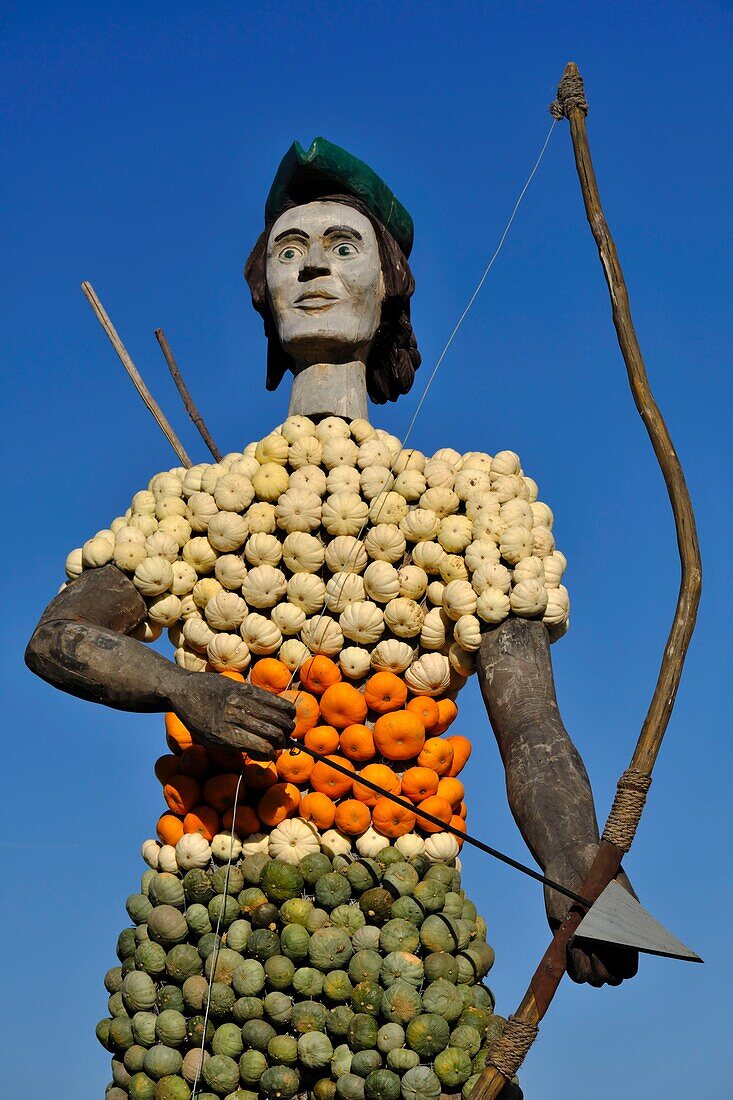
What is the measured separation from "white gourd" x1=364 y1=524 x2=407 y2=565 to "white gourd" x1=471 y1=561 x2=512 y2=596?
39cm

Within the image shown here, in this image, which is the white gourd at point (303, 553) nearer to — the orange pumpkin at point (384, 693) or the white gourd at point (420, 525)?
the white gourd at point (420, 525)

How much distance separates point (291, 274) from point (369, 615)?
195 cm

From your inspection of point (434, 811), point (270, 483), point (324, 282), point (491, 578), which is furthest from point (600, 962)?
point (324, 282)

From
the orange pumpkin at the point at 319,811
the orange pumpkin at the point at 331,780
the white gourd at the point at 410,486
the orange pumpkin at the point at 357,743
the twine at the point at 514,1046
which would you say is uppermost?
the white gourd at the point at 410,486

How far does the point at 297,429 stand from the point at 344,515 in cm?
58

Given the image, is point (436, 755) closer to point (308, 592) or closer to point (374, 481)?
point (308, 592)

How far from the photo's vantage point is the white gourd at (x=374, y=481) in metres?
7.62

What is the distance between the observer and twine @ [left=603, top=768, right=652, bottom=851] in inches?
244

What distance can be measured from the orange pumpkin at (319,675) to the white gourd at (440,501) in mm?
859

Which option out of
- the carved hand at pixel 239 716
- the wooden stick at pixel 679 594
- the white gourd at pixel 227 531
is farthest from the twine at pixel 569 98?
the carved hand at pixel 239 716

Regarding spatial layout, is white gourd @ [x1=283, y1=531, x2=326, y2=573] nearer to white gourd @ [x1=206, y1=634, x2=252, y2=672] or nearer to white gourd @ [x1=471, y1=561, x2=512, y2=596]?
white gourd @ [x1=206, y1=634, x2=252, y2=672]

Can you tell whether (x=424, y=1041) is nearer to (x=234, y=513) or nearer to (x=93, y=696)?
(x=93, y=696)

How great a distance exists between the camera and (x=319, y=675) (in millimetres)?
7281

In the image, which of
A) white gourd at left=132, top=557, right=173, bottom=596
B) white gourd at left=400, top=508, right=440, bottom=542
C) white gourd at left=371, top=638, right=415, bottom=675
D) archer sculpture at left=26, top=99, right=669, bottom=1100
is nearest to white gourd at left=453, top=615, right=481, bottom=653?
archer sculpture at left=26, top=99, right=669, bottom=1100
